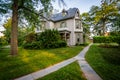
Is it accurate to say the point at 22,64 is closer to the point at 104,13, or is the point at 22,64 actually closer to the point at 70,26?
the point at 70,26

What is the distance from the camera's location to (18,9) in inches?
535

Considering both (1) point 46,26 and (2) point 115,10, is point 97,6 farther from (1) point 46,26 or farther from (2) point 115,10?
(1) point 46,26

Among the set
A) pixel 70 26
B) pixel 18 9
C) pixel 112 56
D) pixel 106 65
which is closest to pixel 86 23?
pixel 70 26

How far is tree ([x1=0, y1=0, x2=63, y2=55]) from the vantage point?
480 inches

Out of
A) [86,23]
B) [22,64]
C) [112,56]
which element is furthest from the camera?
[86,23]

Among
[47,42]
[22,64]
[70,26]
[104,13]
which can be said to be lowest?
[22,64]

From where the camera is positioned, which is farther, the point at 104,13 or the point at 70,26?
the point at 104,13

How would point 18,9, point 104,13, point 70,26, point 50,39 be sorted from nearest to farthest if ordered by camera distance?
point 18,9 < point 50,39 < point 70,26 < point 104,13

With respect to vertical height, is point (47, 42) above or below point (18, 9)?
below

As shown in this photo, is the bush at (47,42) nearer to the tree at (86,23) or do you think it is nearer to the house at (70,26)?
the house at (70,26)

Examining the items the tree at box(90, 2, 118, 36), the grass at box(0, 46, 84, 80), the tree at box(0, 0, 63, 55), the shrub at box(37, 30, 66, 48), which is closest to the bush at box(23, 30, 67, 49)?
the shrub at box(37, 30, 66, 48)

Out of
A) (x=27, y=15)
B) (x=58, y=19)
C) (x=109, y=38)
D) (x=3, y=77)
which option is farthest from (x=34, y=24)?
(x=109, y=38)

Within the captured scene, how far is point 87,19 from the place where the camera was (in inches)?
1768

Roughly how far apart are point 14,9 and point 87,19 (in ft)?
119
